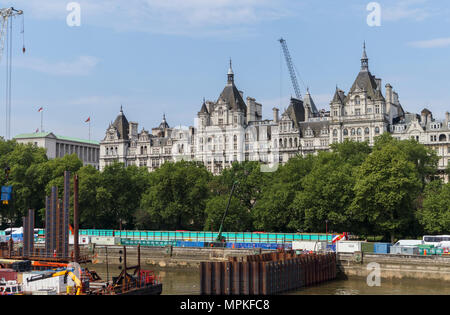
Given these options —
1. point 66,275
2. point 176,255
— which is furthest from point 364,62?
point 66,275

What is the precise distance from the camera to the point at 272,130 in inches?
5758

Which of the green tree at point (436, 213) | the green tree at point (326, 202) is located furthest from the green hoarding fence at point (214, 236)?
the green tree at point (436, 213)

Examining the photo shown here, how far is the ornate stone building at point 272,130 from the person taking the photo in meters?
131

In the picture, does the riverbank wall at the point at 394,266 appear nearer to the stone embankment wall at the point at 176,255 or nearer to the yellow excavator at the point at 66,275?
the stone embankment wall at the point at 176,255

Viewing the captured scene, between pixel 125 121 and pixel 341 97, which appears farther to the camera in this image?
pixel 125 121

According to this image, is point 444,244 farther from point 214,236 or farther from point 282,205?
point 214,236

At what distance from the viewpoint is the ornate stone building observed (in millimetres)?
130875

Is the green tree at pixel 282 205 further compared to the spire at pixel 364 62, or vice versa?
the spire at pixel 364 62

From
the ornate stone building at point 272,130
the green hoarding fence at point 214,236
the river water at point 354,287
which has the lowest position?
the river water at point 354,287

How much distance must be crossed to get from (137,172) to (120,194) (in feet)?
55.2

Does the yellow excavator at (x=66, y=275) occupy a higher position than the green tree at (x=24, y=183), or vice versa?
the green tree at (x=24, y=183)
